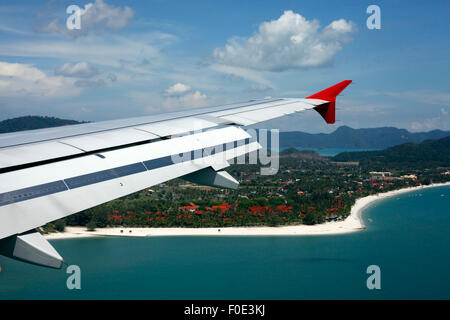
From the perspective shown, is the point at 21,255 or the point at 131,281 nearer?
the point at 21,255

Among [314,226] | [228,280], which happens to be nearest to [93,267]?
[228,280]

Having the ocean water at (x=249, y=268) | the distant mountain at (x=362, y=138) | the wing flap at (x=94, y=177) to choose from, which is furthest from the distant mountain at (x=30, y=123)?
the distant mountain at (x=362, y=138)

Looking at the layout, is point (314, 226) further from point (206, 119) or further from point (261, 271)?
point (206, 119)

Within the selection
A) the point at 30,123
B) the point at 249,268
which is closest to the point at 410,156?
the point at 249,268

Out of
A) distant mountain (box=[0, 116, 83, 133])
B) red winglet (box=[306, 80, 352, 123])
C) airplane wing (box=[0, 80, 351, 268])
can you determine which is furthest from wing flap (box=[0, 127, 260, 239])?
distant mountain (box=[0, 116, 83, 133])

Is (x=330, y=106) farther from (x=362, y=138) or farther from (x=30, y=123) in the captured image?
(x=362, y=138)
